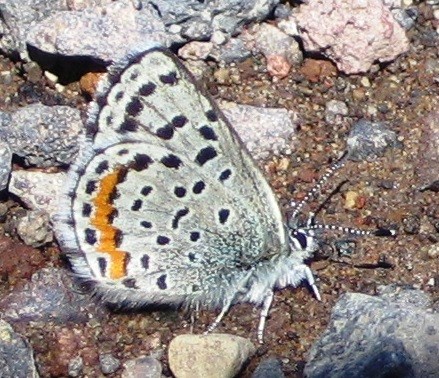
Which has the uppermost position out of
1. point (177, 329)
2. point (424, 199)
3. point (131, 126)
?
point (131, 126)

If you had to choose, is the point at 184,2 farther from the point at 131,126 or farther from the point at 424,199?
the point at 424,199

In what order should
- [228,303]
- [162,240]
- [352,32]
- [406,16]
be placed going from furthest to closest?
[406,16] → [352,32] → [228,303] → [162,240]

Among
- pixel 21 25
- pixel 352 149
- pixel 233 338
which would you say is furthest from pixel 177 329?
pixel 21 25

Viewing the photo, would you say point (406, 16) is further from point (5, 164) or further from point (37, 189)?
point (5, 164)

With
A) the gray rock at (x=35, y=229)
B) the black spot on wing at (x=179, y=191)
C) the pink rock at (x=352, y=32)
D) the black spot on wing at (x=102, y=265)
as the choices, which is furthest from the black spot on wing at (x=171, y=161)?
the pink rock at (x=352, y=32)

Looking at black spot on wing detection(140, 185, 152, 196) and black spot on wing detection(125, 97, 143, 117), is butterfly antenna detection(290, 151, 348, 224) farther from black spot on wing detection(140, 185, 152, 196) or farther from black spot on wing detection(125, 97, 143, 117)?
black spot on wing detection(125, 97, 143, 117)

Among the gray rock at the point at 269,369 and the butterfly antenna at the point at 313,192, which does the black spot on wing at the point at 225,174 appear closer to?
the butterfly antenna at the point at 313,192

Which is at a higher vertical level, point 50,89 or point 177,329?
point 50,89

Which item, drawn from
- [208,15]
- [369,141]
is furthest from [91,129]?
[369,141]
